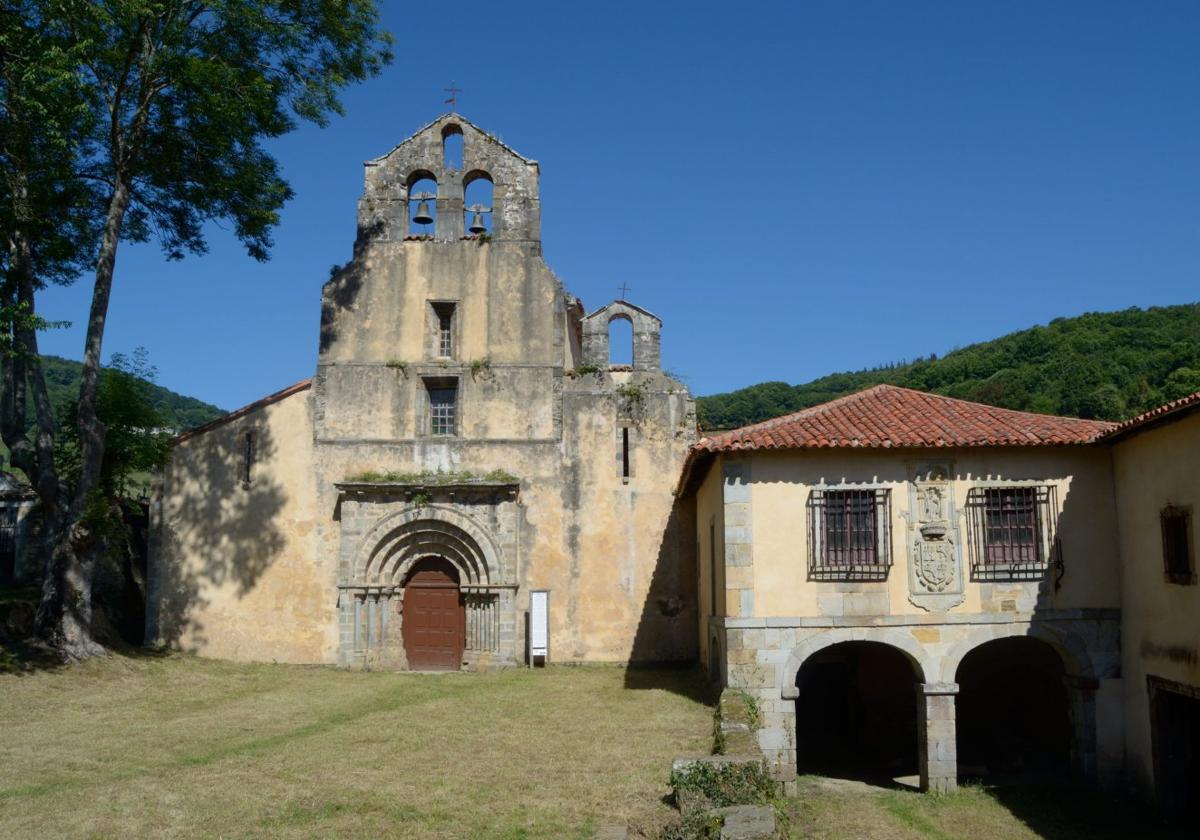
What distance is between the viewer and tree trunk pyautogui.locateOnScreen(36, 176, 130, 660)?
20.2m

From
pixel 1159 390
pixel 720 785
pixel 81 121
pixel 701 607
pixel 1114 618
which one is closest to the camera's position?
pixel 720 785

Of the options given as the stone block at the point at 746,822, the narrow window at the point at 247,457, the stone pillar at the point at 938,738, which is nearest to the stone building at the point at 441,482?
the narrow window at the point at 247,457

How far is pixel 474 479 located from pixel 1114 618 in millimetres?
13642

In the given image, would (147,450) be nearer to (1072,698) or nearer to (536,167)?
(536,167)

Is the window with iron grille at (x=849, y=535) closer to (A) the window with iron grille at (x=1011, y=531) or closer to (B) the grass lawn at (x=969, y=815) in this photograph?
(A) the window with iron grille at (x=1011, y=531)

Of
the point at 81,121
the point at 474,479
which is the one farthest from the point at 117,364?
the point at 474,479

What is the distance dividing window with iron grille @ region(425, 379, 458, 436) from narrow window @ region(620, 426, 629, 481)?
162 inches

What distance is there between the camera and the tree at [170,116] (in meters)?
19.9

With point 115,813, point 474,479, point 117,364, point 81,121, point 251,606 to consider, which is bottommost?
point 115,813

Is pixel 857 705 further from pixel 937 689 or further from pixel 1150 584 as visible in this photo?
pixel 1150 584

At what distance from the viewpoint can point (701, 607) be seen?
74.2 ft

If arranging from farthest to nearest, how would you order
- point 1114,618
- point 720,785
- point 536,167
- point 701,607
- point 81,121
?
1. point 536,167
2. point 701,607
3. point 81,121
4. point 1114,618
5. point 720,785

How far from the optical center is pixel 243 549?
23.8m

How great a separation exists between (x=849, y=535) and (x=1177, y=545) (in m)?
4.71
